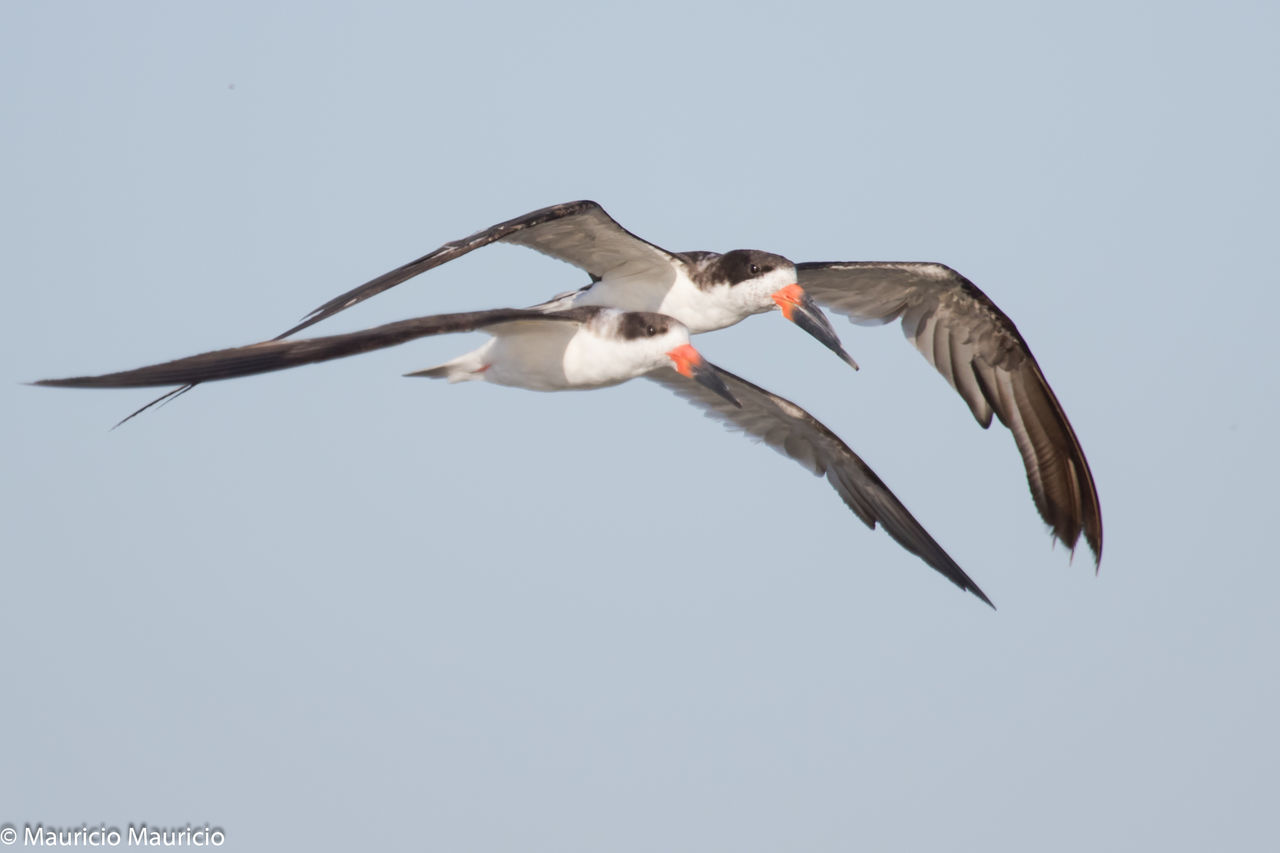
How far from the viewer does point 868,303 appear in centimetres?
1842

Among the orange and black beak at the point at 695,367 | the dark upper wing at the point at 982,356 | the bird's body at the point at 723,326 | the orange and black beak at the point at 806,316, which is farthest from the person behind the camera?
the dark upper wing at the point at 982,356

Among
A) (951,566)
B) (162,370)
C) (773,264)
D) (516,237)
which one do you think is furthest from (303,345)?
(951,566)

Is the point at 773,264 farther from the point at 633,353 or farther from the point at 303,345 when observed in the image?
the point at 303,345

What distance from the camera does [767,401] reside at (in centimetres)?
1905

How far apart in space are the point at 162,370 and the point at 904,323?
9162 millimetres

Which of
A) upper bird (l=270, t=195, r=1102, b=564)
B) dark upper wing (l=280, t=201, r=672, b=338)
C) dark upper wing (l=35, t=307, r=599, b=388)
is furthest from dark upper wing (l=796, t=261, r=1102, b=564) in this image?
dark upper wing (l=35, t=307, r=599, b=388)

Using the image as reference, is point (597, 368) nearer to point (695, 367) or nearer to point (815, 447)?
point (695, 367)

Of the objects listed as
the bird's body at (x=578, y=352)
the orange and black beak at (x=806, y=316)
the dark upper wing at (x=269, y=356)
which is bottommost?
the dark upper wing at (x=269, y=356)

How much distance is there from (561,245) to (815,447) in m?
4.33

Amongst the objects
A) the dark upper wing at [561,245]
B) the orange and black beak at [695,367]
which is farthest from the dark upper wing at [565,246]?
the orange and black beak at [695,367]

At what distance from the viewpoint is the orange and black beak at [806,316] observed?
1648 cm

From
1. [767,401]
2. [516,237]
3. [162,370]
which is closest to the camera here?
[162,370]

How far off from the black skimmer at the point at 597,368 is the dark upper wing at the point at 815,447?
0.4 inches

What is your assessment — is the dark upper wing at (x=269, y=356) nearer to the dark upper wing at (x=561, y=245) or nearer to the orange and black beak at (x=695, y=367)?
the dark upper wing at (x=561, y=245)
